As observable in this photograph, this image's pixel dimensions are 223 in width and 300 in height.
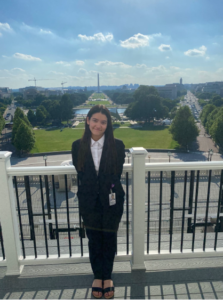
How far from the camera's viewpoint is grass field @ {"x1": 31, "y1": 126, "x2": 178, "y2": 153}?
3147 cm

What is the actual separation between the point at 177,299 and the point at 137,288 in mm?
370

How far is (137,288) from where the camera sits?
2322 mm

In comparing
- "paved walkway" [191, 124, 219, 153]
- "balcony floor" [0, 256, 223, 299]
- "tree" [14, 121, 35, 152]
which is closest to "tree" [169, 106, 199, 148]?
"paved walkway" [191, 124, 219, 153]

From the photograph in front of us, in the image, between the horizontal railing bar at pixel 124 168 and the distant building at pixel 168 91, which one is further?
the distant building at pixel 168 91

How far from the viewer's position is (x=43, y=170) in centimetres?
239

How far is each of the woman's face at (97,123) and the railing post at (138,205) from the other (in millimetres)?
352

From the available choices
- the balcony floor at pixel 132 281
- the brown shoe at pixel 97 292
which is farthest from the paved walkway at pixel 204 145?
the brown shoe at pixel 97 292

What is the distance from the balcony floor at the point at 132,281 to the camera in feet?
7.40

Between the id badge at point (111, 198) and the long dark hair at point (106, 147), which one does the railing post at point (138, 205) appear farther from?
the id badge at point (111, 198)

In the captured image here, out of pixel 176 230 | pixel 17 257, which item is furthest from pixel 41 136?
pixel 17 257

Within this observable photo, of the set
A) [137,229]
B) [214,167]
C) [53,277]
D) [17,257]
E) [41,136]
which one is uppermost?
[214,167]

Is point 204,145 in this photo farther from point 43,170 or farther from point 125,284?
point 43,170

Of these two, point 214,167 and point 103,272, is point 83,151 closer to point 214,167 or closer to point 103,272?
point 103,272

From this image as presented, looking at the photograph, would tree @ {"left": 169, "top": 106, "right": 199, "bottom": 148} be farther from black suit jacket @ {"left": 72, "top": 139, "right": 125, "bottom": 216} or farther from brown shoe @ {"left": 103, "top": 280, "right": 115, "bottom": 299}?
brown shoe @ {"left": 103, "top": 280, "right": 115, "bottom": 299}
